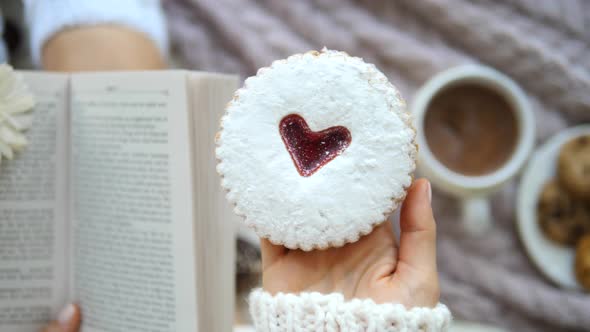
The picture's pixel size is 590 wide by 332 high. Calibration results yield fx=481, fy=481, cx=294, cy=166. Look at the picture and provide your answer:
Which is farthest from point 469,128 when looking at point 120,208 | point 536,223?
point 120,208

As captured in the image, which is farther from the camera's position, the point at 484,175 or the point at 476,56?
the point at 476,56

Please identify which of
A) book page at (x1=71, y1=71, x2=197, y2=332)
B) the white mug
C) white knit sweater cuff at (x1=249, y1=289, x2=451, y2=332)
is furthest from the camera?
the white mug

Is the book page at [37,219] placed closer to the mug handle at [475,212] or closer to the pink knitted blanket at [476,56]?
the pink knitted blanket at [476,56]

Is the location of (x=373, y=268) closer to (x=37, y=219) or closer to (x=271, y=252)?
(x=271, y=252)

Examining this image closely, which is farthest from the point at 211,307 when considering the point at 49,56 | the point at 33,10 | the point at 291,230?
the point at 33,10

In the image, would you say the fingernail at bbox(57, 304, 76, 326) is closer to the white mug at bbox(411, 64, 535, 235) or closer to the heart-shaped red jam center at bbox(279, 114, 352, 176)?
the heart-shaped red jam center at bbox(279, 114, 352, 176)

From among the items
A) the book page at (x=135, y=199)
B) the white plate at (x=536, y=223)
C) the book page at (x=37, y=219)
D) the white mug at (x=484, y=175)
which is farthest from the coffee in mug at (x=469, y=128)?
the book page at (x=37, y=219)

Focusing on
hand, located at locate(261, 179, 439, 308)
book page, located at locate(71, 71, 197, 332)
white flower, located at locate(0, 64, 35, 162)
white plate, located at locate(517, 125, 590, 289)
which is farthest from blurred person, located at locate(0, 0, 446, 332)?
white plate, located at locate(517, 125, 590, 289)
